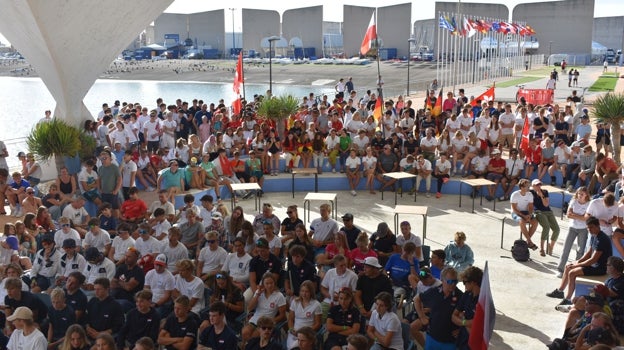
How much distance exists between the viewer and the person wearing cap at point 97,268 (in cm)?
834

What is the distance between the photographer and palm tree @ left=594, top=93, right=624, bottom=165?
591 inches

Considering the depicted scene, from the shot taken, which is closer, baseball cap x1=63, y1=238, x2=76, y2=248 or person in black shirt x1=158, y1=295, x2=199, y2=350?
person in black shirt x1=158, y1=295, x2=199, y2=350

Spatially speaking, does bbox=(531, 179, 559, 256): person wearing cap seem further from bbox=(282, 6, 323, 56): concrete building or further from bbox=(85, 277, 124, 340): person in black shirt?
bbox=(282, 6, 323, 56): concrete building

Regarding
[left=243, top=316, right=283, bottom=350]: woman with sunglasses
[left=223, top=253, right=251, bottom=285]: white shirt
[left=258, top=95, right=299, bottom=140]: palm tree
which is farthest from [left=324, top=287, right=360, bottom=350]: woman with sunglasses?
[left=258, top=95, right=299, bottom=140]: palm tree

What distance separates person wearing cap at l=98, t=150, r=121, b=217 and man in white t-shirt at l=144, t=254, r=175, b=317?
5.12 meters

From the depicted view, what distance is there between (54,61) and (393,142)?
27.1 feet

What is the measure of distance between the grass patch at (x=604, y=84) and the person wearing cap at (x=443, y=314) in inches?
1525

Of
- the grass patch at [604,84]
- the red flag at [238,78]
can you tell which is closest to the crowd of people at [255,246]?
the red flag at [238,78]

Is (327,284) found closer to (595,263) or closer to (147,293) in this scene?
(147,293)

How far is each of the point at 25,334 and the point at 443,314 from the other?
4.47 meters

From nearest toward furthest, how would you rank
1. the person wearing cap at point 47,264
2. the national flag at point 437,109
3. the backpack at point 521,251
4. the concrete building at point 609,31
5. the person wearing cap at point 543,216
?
the person wearing cap at point 47,264
the backpack at point 521,251
the person wearing cap at point 543,216
the national flag at point 437,109
the concrete building at point 609,31

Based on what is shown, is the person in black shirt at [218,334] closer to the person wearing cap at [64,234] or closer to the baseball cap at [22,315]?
the baseball cap at [22,315]

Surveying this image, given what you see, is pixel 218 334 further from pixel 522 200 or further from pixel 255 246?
pixel 522 200

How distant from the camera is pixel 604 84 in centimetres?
4691
